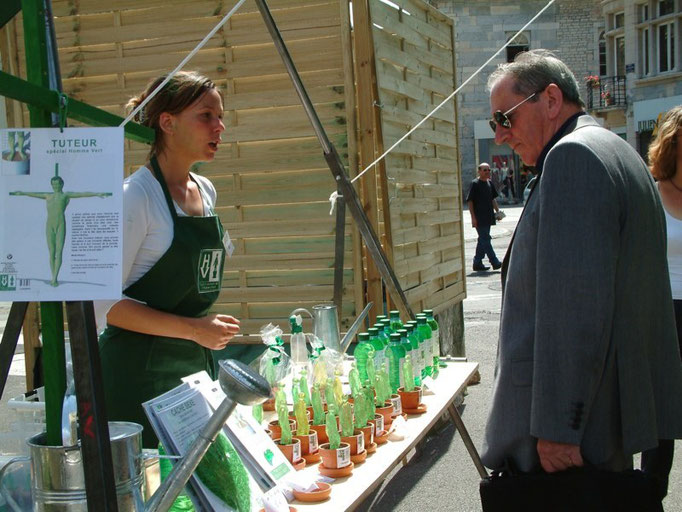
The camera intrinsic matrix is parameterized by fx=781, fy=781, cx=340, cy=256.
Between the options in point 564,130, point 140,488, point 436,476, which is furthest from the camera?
point 436,476

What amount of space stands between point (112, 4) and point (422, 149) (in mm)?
2280

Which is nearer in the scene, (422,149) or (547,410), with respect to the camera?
(547,410)

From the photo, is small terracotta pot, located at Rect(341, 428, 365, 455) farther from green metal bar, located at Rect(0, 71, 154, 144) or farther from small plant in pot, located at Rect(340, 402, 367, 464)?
green metal bar, located at Rect(0, 71, 154, 144)

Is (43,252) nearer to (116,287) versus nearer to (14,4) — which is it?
(116,287)

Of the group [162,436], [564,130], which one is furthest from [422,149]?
[162,436]

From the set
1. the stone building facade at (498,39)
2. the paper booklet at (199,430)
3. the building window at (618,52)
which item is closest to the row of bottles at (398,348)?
the paper booklet at (199,430)

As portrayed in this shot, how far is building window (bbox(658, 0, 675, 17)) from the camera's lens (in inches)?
1030

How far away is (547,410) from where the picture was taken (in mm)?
2002

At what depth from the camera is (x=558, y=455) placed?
2035 millimetres

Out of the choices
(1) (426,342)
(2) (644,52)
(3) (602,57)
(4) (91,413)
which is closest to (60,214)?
(4) (91,413)

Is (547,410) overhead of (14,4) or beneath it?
beneath

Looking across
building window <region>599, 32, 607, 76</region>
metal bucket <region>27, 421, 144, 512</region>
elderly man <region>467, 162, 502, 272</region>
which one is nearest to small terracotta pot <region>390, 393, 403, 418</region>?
metal bucket <region>27, 421, 144, 512</region>

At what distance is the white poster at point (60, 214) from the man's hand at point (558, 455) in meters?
1.25

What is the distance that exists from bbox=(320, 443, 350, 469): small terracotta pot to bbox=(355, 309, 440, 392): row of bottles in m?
0.58
